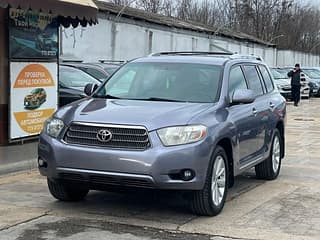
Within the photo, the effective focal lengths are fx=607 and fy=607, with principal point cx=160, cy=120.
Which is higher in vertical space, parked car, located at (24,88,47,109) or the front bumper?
parked car, located at (24,88,47,109)

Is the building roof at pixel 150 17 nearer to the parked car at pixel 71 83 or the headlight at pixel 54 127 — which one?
the parked car at pixel 71 83

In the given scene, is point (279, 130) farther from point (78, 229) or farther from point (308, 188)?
point (78, 229)

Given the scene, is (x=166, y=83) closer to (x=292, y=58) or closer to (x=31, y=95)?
(x=31, y=95)

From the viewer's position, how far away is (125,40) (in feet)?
85.5

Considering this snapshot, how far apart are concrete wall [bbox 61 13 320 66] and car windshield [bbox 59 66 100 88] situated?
7269 mm

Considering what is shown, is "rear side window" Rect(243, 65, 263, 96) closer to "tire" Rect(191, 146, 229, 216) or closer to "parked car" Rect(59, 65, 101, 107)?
"tire" Rect(191, 146, 229, 216)

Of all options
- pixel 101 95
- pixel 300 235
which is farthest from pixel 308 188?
pixel 101 95

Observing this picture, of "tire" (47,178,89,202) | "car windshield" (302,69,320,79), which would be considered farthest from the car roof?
"car windshield" (302,69,320,79)

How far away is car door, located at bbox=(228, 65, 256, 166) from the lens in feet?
24.6

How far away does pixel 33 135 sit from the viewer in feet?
38.7

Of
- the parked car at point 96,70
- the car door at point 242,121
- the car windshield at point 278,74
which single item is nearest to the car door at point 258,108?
the car door at point 242,121

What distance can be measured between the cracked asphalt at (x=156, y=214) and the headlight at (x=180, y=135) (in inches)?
26.5

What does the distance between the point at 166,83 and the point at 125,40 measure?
18.7m

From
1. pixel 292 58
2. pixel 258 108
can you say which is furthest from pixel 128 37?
pixel 292 58
